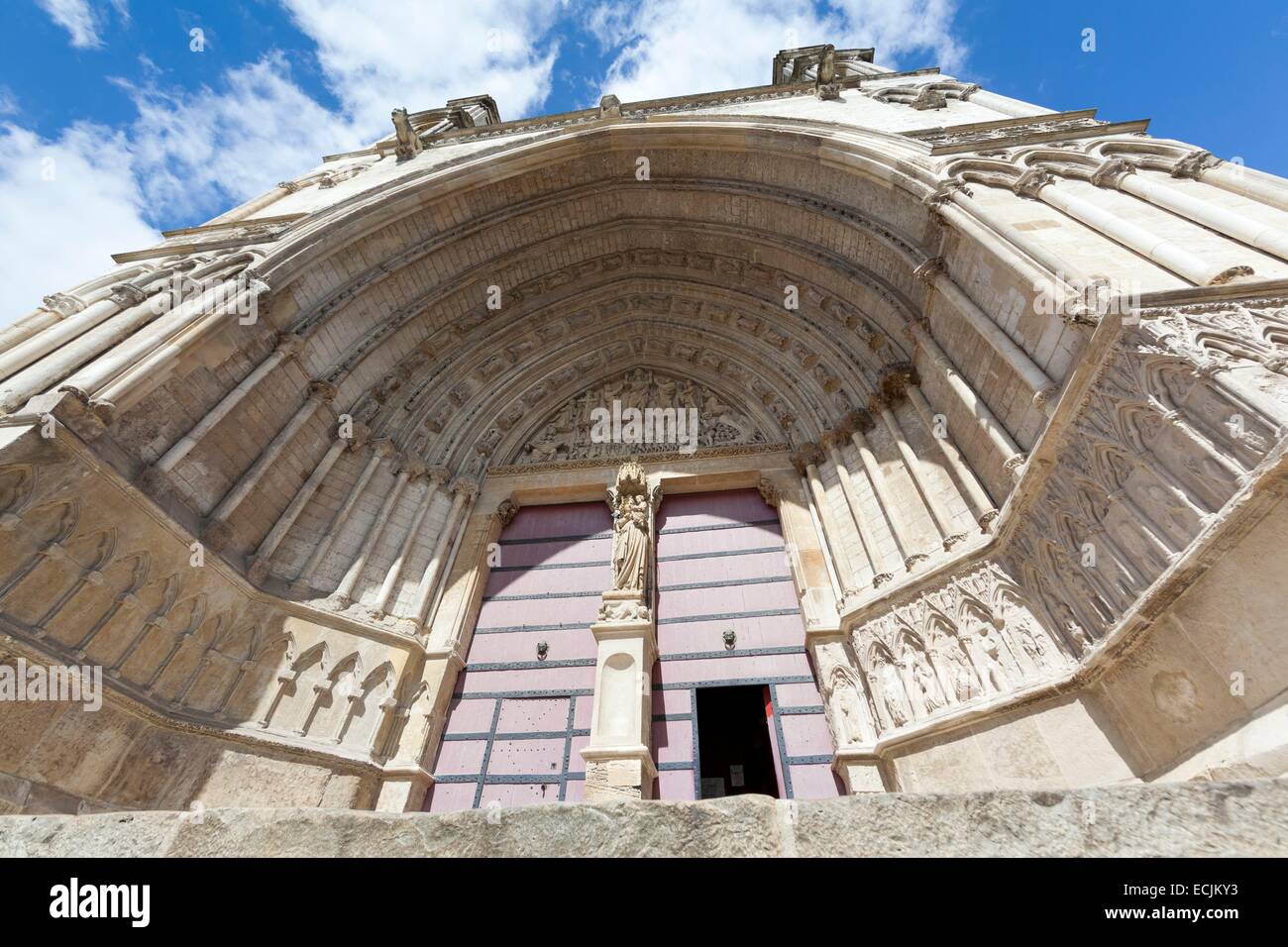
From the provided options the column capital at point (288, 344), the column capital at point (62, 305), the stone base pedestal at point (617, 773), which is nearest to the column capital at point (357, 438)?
the column capital at point (288, 344)

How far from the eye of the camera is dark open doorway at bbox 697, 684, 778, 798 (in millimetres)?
5805

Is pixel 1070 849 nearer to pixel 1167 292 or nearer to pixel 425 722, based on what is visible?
pixel 1167 292

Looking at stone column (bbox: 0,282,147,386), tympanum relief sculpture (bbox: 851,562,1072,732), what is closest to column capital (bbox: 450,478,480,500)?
stone column (bbox: 0,282,147,386)

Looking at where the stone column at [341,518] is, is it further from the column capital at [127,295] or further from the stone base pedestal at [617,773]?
the stone base pedestal at [617,773]

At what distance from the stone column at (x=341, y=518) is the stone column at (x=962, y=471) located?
19.5ft

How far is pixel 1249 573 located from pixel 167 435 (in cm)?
731

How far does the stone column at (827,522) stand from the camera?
18.1 feet

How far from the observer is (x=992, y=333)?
15.2 feet

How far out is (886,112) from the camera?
777 cm

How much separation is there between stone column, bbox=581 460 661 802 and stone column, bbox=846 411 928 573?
97.0 inches

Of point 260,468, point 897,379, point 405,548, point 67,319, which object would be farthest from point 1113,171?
point 67,319

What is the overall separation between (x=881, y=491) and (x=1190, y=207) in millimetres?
3080

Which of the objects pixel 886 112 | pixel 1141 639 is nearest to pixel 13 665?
pixel 1141 639
